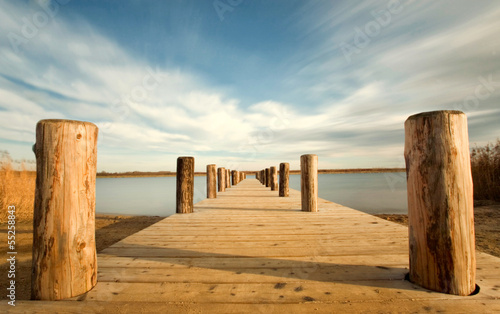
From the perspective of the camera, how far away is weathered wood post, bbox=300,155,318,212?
5230mm

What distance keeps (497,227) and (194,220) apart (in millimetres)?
8929

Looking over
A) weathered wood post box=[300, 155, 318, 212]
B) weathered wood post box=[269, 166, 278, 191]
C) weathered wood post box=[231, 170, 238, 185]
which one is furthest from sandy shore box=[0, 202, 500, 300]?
weathered wood post box=[231, 170, 238, 185]

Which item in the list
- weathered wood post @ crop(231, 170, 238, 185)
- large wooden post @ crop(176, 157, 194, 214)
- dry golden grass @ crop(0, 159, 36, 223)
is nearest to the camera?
large wooden post @ crop(176, 157, 194, 214)

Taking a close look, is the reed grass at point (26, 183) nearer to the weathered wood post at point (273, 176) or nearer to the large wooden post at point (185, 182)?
the large wooden post at point (185, 182)

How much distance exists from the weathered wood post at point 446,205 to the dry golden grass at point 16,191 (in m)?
10.4

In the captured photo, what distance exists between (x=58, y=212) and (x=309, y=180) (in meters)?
4.38

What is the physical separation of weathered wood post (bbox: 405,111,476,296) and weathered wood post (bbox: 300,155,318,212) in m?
3.41

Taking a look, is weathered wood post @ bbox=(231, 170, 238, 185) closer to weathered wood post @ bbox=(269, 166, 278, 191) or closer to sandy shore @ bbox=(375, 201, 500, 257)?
weathered wood post @ bbox=(269, 166, 278, 191)

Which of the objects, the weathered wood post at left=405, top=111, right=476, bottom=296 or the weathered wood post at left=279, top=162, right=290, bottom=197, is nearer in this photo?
the weathered wood post at left=405, top=111, right=476, bottom=296

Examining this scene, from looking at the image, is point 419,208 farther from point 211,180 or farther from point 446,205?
point 211,180

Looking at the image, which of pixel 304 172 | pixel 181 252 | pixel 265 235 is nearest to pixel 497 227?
pixel 304 172

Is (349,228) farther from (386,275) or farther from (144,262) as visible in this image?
(144,262)

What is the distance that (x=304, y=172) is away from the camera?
17.4 ft

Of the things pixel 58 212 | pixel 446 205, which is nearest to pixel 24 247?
pixel 58 212
